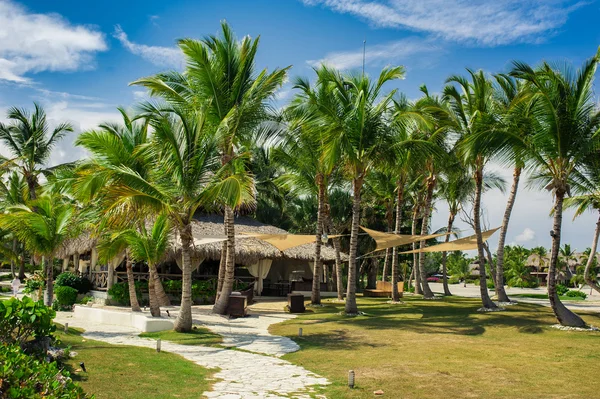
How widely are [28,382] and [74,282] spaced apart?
15.2 metres

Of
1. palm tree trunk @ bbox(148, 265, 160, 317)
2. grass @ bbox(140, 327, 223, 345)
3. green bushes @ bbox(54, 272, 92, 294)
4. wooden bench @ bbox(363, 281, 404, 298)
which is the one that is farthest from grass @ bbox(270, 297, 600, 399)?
green bushes @ bbox(54, 272, 92, 294)

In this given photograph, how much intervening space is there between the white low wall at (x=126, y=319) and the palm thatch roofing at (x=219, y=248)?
3771 mm

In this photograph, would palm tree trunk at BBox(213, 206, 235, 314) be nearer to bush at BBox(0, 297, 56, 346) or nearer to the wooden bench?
bush at BBox(0, 297, 56, 346)

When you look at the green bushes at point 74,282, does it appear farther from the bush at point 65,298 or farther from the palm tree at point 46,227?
the palm tree at point 46,227

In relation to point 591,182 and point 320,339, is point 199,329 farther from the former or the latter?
point 591,182

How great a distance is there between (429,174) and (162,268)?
10.6m

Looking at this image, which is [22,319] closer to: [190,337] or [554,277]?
[190,337]

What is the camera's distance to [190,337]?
403 inches

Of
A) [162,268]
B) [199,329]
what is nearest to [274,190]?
[162,268]

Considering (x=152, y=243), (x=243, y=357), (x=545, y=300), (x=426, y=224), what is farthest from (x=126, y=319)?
(x=545, y=300)

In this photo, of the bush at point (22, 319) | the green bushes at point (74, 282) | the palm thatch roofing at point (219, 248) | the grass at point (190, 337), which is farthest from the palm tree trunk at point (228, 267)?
the bush at point (22, 319)

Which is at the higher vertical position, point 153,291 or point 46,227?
point 46,227

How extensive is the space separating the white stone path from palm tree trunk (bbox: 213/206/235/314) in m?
0.66

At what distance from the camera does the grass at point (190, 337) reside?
9.85 meters
